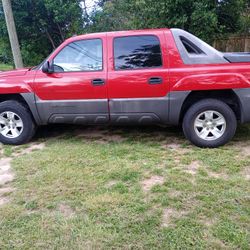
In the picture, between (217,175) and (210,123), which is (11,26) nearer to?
(210,123)

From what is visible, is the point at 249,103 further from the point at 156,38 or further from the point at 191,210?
the point at 191,210

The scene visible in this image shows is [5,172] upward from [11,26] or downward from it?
downward

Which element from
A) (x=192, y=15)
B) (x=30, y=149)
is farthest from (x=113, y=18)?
(x=30, y=149)

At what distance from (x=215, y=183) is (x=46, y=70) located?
3014 mm

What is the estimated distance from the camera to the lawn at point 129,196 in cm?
270

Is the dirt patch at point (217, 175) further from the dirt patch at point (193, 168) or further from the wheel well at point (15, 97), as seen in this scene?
the wheel well at point (15, 97)

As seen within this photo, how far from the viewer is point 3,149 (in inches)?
202

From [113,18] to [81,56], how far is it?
8.32 meters

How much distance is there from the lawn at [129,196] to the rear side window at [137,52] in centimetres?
124

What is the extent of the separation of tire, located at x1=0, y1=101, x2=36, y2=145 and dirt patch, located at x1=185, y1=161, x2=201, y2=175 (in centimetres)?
264

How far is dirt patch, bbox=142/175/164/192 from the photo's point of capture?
A: 3572mm

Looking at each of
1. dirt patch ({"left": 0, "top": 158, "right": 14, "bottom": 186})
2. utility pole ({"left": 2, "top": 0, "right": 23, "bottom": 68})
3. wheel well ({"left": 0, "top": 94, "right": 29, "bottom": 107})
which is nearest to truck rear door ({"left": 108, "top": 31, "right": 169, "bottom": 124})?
wheel well ({"left": 0, "top": 94, "right": 29, "bottom": 107})

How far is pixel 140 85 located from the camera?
468 cm

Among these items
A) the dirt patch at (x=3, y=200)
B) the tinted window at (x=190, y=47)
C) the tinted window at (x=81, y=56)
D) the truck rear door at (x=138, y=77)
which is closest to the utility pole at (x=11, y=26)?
the tinted window at (x=81, y=56)
